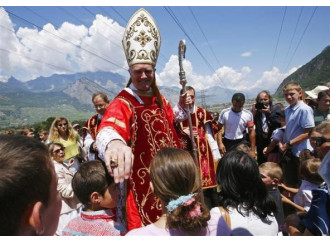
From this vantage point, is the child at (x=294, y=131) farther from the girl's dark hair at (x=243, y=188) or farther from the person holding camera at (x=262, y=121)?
the girl's dark hair at (x=243, y=188)

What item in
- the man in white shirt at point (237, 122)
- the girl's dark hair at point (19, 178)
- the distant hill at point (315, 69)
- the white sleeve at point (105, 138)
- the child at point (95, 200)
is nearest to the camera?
the girl's dark hair at point (19, 178)

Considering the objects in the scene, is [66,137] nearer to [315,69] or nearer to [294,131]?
[294,131]

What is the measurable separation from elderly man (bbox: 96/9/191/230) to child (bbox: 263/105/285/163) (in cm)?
284

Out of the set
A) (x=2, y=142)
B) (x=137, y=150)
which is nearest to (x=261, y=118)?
(x=137, y=150)

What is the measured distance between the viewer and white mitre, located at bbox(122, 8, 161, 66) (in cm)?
257

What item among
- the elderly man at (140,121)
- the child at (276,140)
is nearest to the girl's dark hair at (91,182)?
the elderly man at (140,121)

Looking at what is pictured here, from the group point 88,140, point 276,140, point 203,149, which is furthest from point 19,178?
point 276,140

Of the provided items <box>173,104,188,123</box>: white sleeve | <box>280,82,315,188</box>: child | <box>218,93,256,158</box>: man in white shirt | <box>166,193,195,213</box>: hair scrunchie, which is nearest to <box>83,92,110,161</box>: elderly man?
<box>173,104,188,123</box>: white sleeve

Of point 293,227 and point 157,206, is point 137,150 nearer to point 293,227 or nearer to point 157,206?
point 157,206

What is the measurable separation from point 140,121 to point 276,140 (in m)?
3.46

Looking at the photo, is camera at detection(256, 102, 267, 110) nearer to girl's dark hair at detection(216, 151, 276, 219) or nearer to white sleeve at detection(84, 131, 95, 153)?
white sleeve at detection(84, 131, 95, 153)

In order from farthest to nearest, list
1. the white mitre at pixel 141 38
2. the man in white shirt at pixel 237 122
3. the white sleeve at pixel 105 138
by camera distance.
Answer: the man in white shirt at pixel 237 122
the white mitre at pixel 141 38
the white sleeve at pixel 105 138

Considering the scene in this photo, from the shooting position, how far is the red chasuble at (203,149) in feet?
13.9
